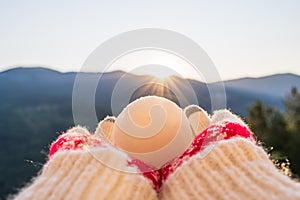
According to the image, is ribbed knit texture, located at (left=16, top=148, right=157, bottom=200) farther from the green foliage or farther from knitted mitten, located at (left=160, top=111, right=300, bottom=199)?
the green foliage

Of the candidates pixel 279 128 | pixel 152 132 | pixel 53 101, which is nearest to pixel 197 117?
pixel 152 132

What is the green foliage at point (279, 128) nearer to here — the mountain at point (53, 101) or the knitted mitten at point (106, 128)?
the mountain at point (53, 101)

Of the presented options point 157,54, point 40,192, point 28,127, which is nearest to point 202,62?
point 157,54

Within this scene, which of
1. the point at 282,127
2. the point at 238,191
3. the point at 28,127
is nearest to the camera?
the point at 238,191

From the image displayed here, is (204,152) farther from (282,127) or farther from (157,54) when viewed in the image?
(282,127)

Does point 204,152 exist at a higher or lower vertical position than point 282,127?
higher

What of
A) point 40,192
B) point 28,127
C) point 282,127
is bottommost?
point 28,127

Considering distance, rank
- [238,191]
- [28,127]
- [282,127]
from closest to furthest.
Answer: [238,191] → [282,127] → [28,127]

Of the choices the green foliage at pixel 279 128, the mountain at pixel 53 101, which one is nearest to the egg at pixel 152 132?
the mountain at pixel 53 101
